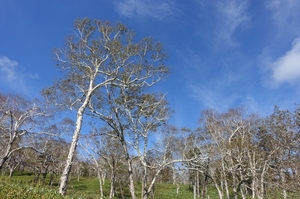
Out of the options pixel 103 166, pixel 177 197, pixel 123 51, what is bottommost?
pixel 177 197

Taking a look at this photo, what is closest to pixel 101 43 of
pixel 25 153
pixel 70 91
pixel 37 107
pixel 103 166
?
pixel 70 91

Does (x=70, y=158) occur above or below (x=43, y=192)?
above

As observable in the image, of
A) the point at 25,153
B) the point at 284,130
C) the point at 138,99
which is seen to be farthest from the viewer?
the point at 25,153

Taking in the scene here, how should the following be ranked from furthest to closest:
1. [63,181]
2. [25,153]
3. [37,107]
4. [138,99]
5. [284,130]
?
[25,153], [37,107], [284,130], [138,99], [63,181]

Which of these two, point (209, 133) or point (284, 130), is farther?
point (209, 133)

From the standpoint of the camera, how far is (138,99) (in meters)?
16.8

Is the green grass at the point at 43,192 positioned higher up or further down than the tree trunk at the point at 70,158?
further down

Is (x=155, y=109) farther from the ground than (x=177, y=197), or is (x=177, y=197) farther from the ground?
(x=155, y=109)

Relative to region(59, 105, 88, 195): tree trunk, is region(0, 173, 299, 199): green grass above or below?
below

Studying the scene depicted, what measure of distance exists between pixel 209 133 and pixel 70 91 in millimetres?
16191

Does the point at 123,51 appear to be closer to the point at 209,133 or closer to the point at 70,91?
the point at 70,91

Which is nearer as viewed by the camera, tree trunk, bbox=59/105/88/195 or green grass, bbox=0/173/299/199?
green grass, bbox=0/173/299/199

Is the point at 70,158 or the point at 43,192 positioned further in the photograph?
the point at 70,158

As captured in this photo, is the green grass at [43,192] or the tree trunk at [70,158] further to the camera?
the tree trunk at [70,158]
